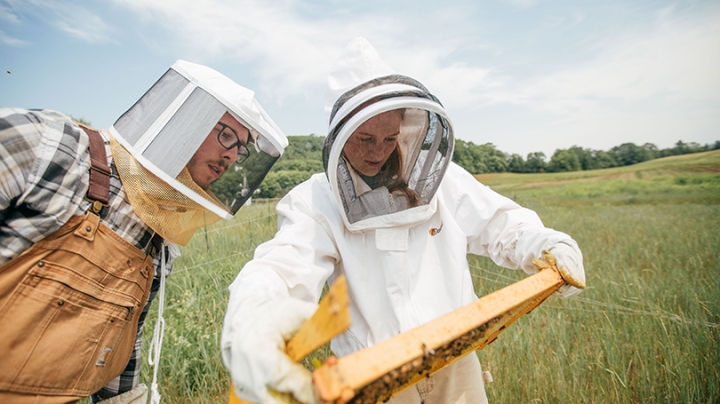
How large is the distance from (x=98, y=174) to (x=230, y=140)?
713 mm

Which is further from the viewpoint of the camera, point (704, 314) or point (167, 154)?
point (704, 314)

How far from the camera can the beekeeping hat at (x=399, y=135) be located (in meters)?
1.57

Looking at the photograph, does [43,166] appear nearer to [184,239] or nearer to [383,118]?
[184,239]

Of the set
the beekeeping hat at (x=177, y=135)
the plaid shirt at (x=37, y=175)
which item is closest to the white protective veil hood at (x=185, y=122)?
the beekeeping hat at (x=177, y=135)

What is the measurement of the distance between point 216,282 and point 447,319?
13.2 feet

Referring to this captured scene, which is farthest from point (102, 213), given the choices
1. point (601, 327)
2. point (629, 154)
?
point (629, 154)

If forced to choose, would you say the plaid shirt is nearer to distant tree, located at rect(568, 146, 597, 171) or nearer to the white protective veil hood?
the white protective veil hood

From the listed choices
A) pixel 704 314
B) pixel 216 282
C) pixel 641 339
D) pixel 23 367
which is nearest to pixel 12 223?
pixel 23 367

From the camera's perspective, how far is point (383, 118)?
1.87m

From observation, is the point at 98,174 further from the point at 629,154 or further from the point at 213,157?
the point at 629,154

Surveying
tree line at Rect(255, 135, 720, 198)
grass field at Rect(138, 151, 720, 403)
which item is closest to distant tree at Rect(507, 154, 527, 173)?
tree line at Rect(255, 135, 720, 198)

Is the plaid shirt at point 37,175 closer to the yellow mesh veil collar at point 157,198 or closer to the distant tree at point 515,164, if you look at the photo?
the yellow mesh veil collar at point 157,198

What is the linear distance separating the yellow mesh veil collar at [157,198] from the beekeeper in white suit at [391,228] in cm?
62

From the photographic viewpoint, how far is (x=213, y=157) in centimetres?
203
